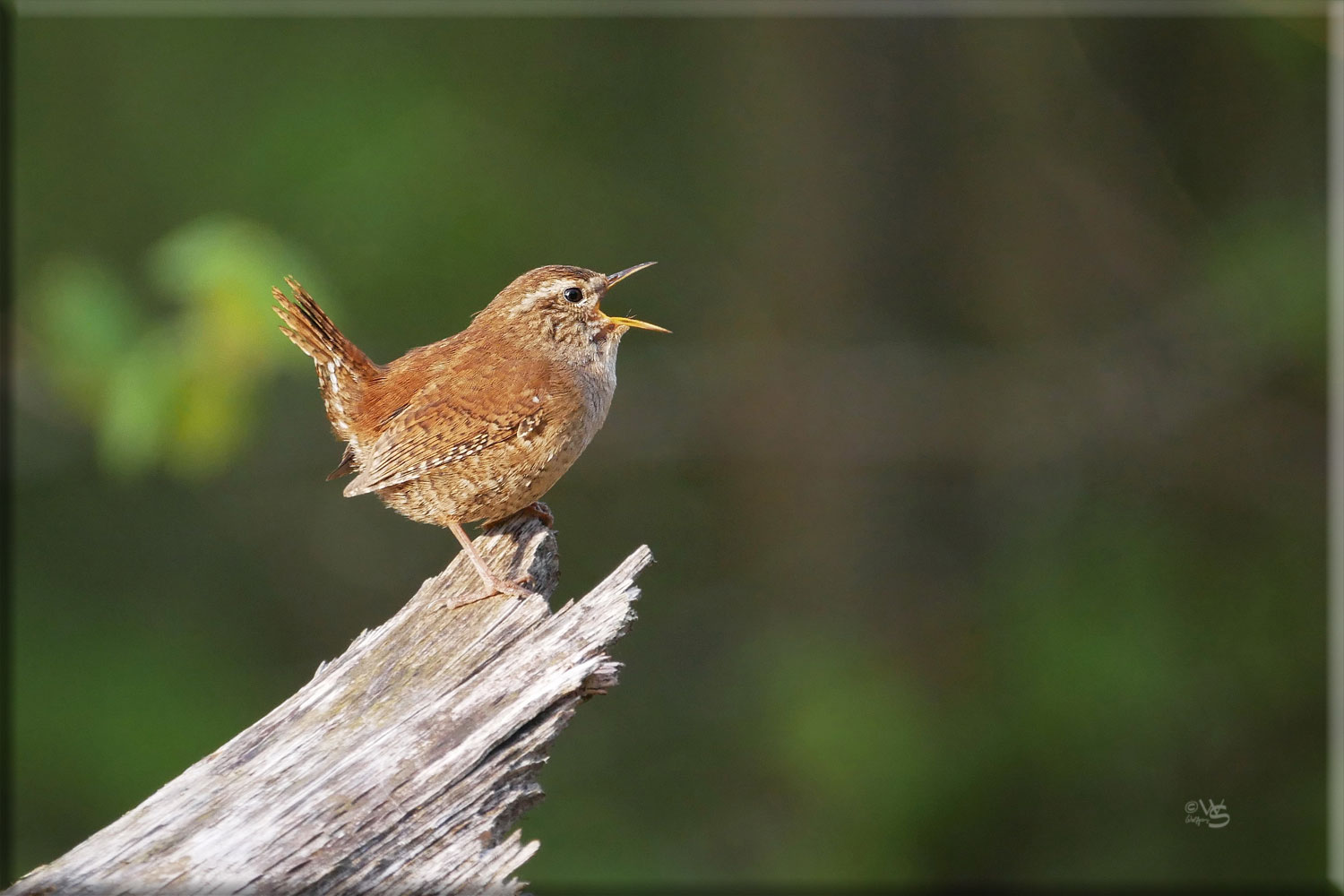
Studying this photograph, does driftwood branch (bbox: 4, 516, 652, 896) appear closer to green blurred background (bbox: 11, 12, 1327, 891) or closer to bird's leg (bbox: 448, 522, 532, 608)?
bird's leg (bbox: 448, 522, 532, 608)

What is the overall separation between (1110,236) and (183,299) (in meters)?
5.67

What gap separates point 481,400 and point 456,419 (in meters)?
0.09

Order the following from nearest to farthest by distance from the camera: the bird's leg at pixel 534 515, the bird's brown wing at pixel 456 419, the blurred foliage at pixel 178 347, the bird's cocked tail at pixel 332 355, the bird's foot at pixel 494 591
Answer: the bird's foot at pixel 494 591, the bird's brown wing at pixel 456 419, the bird's cocked tail at pixel 332 355, the bird's leg at pixel 534 515, the blurred foliage at pixel 178 347

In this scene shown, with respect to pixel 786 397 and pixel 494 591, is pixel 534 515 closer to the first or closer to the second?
pixel 494 591

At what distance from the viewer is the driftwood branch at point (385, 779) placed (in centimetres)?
227

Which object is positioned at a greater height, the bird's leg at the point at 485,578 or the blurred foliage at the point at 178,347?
the blurred foliage at the point at 178,347

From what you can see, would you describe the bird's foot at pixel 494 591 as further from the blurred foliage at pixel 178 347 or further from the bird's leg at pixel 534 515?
the blurred foliage at pixel 178 347

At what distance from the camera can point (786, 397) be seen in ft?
25.7

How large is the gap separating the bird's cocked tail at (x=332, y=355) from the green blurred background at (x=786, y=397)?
3738 millimetres

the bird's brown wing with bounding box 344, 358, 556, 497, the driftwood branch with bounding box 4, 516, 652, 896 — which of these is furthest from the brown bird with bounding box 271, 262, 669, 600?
the driftwood branch with bounding box 4, 516, 652, 896

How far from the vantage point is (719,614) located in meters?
8.26

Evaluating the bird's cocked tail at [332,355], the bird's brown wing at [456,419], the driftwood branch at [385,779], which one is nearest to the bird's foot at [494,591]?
the driftwood branch at [385,779]

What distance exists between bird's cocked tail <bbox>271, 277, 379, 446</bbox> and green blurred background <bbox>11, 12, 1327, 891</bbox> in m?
3.74

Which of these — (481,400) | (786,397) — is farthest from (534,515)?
(786,397)
